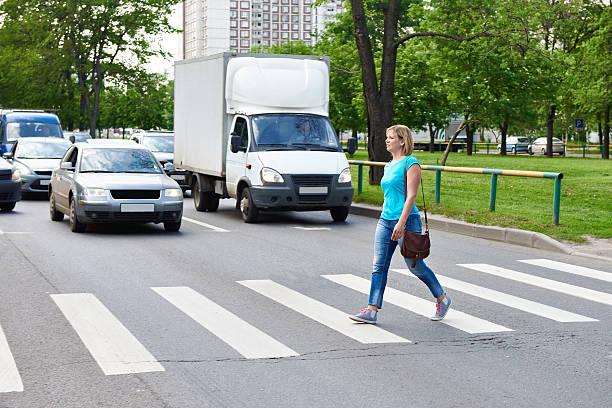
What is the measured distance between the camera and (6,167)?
18078 millimetres

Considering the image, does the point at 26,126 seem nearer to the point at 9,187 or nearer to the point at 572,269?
the point at 9,187

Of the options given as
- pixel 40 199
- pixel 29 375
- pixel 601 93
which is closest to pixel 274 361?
pixel 29 375

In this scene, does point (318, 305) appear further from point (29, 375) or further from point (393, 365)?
point (29, 375)

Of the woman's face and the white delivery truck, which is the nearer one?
the woman's face

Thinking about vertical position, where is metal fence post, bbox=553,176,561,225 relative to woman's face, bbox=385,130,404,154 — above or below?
below

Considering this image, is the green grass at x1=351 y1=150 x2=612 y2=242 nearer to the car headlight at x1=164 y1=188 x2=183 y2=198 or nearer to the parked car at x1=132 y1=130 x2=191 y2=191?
the car headlight at x1=164 y1=188 x2=183 y2=198

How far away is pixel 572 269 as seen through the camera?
10.8 meters

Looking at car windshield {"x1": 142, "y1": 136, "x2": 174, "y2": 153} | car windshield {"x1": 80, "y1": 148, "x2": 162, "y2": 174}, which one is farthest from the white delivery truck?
car windshield {"x1": 142, "y1": 136, "x2": 174, "y2": 153}

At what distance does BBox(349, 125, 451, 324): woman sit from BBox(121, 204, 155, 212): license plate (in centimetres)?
709

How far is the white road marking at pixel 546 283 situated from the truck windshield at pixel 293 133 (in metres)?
6.07

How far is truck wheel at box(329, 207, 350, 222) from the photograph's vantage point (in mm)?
16547

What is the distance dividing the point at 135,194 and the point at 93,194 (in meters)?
0.66

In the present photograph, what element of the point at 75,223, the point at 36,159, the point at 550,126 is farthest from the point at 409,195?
the point at 550,126

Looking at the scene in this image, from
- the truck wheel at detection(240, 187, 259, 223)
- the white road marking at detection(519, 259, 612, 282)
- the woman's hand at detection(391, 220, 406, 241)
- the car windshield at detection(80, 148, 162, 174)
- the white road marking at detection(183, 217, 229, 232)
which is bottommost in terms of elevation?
the white road marking at detection(519, 259, 612, 282)
